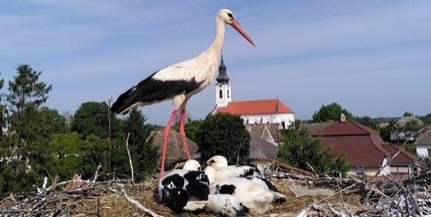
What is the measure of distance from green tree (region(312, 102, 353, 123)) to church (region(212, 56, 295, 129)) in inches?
461

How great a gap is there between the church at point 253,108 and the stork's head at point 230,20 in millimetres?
90616

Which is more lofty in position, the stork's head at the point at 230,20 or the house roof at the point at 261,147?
the stork's head at the point at 230,20

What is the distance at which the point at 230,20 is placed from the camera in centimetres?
643

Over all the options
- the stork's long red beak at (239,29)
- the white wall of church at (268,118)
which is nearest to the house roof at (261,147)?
the stork's long red beak at (239,29)

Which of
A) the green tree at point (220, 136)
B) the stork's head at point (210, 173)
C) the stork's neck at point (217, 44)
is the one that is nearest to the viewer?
the stork's head at point (210, 173)

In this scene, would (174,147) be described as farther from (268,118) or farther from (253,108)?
(253,108)

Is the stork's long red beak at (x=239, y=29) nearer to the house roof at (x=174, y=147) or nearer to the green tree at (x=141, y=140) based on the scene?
the house roof at (x=174, y=147)

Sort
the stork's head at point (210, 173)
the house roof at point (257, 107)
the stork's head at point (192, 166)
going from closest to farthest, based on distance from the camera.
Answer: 1. the stork's head at point (210, 173)
2. the stork's head at point (192, 166)
3. the house roof at point (257, 107)

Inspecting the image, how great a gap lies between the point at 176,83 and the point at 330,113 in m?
81.0

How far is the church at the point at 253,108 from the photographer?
99.1 metres

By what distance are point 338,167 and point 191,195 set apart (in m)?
15.2

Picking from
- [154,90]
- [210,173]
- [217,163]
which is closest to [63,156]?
[154,90]

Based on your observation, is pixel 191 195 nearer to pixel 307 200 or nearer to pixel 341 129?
pixel 307 200

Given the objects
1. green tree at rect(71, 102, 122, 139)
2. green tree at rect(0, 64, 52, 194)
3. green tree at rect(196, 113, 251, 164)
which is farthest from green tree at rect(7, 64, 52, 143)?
green tree at rect(71, 102, 122, 139)
